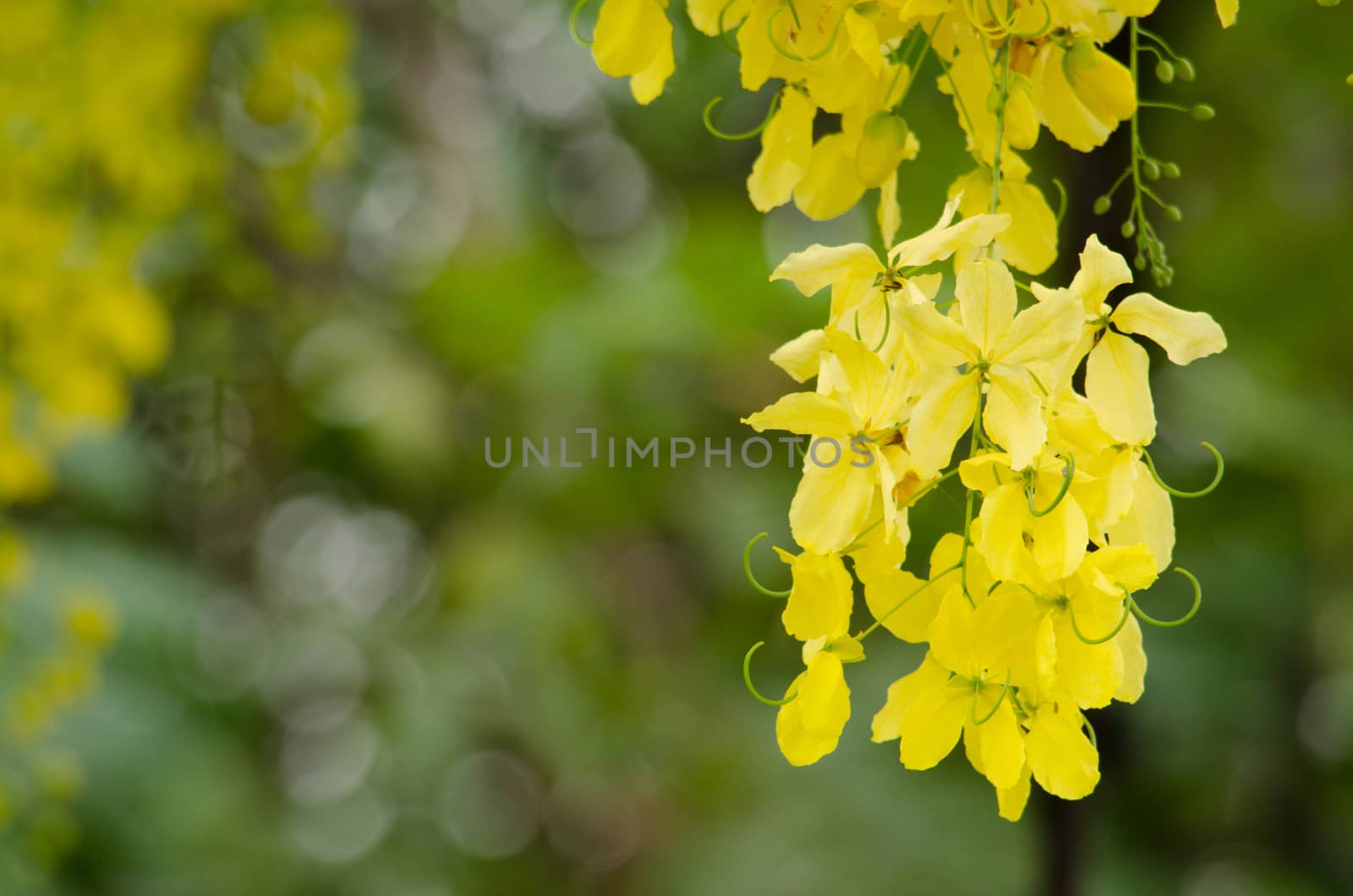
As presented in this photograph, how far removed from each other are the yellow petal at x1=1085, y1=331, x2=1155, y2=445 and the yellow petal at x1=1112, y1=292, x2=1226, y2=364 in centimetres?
1

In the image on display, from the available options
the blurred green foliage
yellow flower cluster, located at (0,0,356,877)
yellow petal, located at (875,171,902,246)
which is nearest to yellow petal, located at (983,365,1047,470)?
yellow petal, located at (875,171,902,246)

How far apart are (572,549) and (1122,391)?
5.07 feet

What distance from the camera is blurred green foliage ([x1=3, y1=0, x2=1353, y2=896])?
129 centimetres

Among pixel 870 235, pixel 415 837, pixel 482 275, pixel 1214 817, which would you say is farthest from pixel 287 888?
pixel 870 235

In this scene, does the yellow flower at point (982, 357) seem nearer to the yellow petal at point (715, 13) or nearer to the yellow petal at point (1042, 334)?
the yellow petal at point (1042, 334)

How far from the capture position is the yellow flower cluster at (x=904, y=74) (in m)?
0.33

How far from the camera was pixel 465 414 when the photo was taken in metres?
1.79

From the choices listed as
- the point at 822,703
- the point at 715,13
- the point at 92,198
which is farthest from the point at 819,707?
the point at 92,198

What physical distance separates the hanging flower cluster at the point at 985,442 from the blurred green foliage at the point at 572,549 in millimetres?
509

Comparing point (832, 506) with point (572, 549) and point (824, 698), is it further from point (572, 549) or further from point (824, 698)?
point (572, 549)

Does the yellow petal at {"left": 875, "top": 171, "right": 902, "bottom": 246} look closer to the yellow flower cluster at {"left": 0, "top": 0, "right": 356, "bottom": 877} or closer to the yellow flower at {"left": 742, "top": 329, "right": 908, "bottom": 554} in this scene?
the yellow flower at {"left": 742, "top": 329, "right": 908, "bottom": 554}

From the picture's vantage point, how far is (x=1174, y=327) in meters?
0.31

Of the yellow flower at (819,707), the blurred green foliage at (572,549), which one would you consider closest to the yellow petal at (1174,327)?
the yellow flower at (819,707)

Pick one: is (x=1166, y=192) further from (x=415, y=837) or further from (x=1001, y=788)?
(x=415, y=837)
